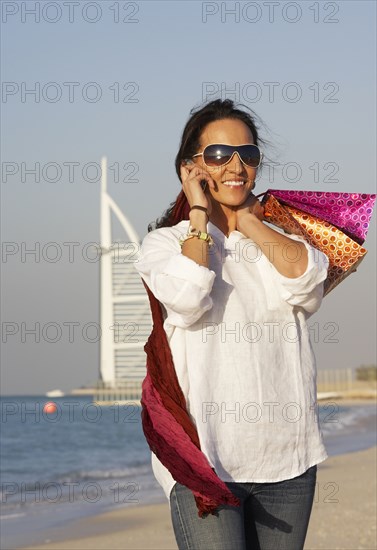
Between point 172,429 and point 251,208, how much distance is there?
0.58 metres

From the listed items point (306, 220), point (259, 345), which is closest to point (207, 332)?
point (259, 345)

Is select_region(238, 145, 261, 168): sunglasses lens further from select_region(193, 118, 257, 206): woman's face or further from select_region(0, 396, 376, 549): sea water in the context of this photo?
select_region(0, 396, 376, 549): sea water

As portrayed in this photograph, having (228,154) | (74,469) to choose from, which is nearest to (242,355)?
(228,154)

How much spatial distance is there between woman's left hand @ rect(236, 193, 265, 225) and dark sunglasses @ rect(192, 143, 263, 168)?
0.09 metres

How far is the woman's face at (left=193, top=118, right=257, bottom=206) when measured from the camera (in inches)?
103

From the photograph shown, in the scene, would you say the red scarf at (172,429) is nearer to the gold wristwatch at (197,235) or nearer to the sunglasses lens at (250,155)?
the gold wristwatch at (197,235)

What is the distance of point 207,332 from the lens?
2.44 meters

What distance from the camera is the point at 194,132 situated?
2.69 meters

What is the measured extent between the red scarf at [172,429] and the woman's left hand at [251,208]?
307 mm

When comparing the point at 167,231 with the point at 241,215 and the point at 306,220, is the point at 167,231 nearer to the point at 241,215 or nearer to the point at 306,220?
the point at 241,215

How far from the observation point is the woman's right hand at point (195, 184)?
8.37 feet

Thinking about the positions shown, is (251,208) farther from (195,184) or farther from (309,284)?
(309,284)

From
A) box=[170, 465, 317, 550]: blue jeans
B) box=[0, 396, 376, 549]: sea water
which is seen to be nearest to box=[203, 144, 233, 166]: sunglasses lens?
box=[170, 465, 317, 550]: blue jeans

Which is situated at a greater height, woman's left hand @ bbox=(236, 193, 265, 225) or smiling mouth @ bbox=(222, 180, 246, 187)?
smiling mouth @ bbox=(222, 180, 246, 187)
